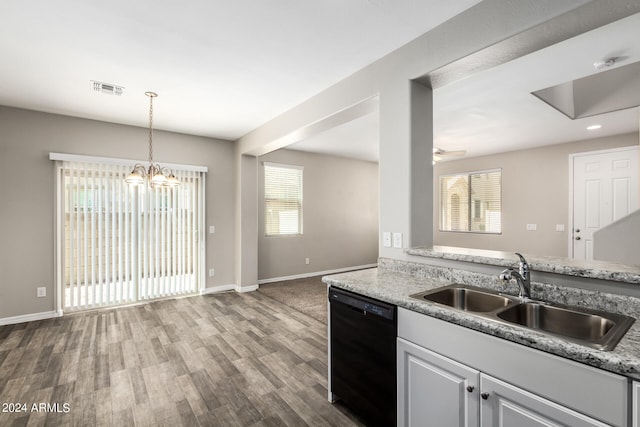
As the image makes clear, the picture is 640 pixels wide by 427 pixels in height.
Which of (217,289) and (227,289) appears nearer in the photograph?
(217,289)

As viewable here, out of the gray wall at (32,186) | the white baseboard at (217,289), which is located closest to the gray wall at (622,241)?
the white baseboard at (217,289)

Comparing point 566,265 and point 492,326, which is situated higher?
point 566,265

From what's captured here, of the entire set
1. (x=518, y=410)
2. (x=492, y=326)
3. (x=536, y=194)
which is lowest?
(x=518, y=410)

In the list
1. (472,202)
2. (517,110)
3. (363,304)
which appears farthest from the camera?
(472,202)

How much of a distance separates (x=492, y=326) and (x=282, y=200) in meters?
5.18

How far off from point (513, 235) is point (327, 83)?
516cm

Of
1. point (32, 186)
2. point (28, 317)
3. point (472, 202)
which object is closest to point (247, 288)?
point (28, 317)

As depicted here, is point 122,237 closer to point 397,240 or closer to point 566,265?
point 397,240

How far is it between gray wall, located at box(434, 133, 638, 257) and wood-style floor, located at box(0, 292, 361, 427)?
4632 mm

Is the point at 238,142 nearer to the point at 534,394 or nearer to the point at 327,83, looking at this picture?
the point at 327,83

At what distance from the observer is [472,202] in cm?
679

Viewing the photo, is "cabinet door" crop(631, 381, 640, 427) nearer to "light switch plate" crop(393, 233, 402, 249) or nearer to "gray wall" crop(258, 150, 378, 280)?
"light switch plate" crop(393, 233, 402, 249)

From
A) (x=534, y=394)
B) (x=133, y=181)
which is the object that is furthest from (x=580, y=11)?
(x=133, y=181)

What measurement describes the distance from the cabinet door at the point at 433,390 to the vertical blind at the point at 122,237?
4.22 meters
